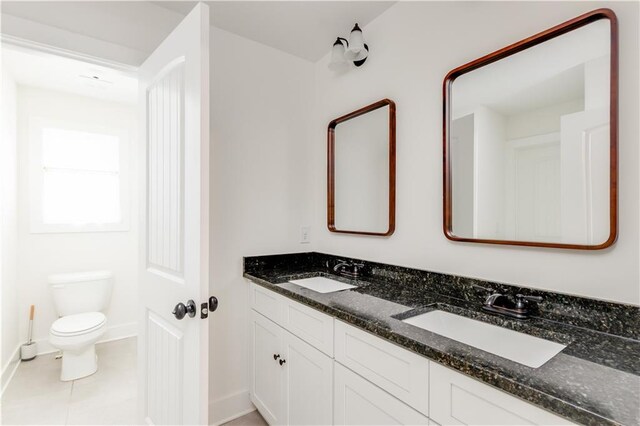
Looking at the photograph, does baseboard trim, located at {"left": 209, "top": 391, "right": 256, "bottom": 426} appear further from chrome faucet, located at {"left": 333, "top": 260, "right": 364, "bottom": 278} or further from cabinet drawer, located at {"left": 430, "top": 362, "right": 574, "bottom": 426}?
cabinet drawer, located at {"left": 430, "top": 362, "right": 574, "bottom": 426}

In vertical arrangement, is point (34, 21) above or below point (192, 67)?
above

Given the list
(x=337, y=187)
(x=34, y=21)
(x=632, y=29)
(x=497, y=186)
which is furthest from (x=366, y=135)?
(x=34, y=21)

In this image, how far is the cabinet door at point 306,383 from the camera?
4.22ft

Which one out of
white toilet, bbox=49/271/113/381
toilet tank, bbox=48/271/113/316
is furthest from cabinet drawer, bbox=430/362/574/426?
toilet tank, bbox=48/271/113/316

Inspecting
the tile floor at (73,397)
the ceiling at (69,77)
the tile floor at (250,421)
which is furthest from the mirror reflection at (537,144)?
the ceiling at (69,77)

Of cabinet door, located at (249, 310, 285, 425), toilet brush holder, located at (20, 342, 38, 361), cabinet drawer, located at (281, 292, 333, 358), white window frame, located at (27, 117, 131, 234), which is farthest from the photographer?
white window frame, located at (27, 117, 131, 234)

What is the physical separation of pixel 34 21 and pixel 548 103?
220cm

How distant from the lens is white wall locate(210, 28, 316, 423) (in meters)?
1.87

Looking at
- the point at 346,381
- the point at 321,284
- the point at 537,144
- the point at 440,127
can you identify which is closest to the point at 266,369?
the point at 321,284

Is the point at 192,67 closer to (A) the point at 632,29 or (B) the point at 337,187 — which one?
(B) the point at 337,187

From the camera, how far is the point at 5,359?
2.22 metres

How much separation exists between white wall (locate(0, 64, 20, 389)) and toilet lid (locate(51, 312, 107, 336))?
30 cm

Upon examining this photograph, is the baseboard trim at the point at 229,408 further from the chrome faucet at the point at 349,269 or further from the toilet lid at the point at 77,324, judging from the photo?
the toilet lid at the point at 77,324

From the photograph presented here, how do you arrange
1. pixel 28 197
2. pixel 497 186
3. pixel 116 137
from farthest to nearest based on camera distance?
1. pixel 116 137
2. pixel 28 197
3. pixel 497 186
